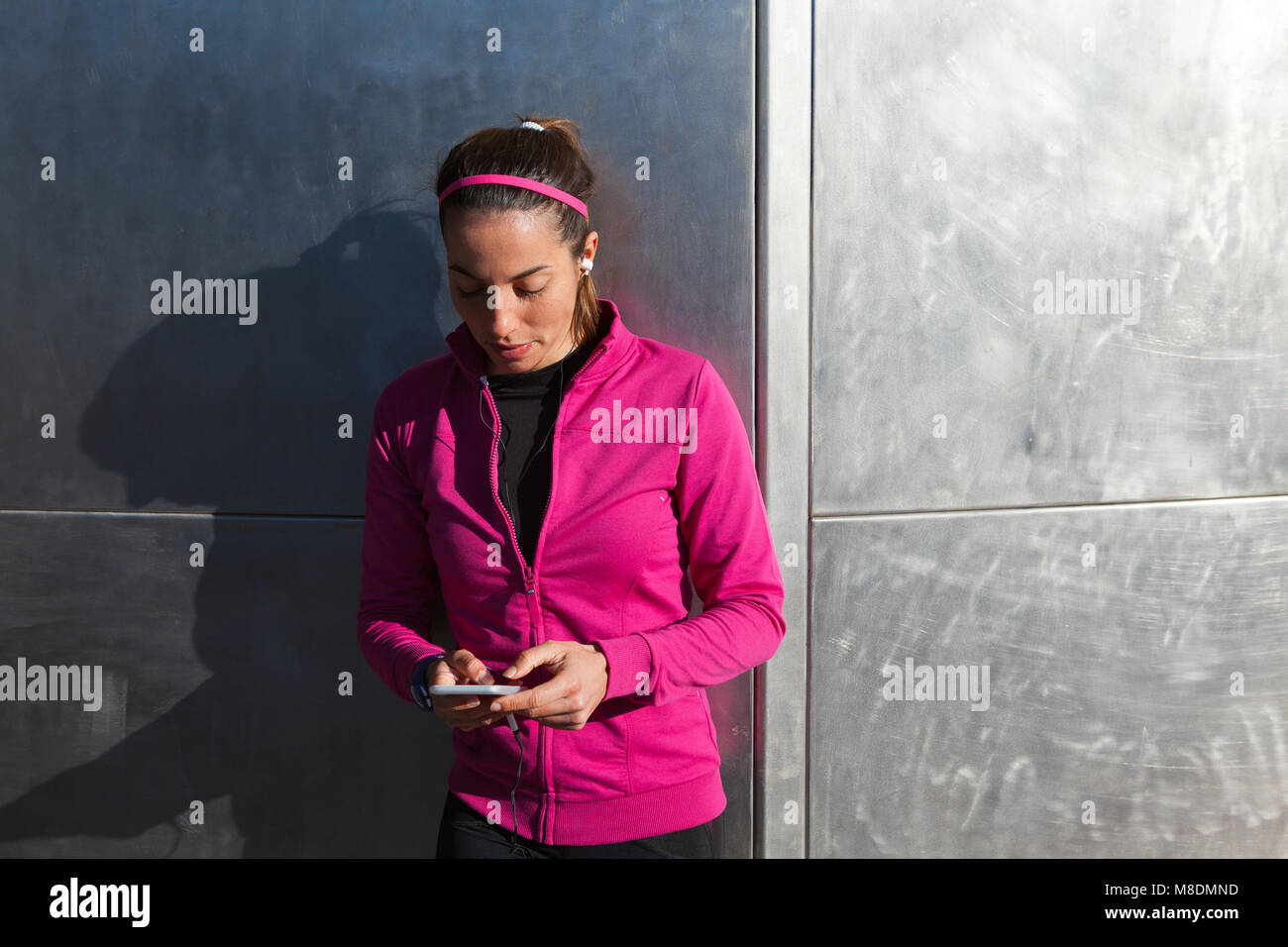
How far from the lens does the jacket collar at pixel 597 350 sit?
5.69 feet

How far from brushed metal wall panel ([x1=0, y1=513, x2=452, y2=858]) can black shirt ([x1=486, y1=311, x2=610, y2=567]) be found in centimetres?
63

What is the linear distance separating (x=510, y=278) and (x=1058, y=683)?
163cm

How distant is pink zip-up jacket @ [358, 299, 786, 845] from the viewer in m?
1.66

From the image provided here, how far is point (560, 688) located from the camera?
150 cm

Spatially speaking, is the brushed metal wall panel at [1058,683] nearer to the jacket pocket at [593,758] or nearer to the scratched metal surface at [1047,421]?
the scratched metal surface at [1047,421]

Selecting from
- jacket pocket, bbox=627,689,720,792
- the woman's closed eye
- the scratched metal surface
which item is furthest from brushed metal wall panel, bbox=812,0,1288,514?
the woman's closed eye

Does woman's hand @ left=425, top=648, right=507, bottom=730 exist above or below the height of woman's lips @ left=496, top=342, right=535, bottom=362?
below

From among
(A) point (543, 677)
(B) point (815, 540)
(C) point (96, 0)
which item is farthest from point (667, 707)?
(C) point (96, 0)

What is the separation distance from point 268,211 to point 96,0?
2.08 feet

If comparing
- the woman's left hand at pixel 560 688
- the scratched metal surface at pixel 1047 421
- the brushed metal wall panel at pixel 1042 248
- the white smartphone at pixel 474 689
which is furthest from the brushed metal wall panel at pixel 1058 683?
the white smartphone at pixel 474 689

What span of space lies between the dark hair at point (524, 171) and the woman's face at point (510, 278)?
2 centimetres

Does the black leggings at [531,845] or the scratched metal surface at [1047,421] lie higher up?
the scratched metal surface at [1047,421]

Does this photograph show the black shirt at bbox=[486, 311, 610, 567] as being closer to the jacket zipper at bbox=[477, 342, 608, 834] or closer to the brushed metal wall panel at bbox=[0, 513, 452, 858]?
the jacket zipper at bbox=[477, 342, 608, 834]
